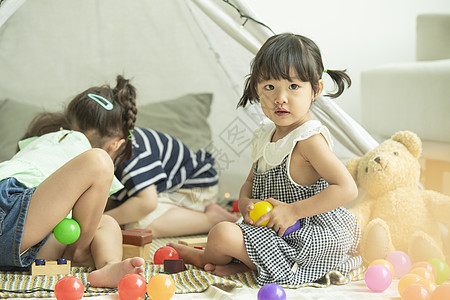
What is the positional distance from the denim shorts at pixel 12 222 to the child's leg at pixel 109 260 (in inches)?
6.0

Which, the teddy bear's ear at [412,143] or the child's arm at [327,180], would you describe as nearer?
the child's arm at [327,180]

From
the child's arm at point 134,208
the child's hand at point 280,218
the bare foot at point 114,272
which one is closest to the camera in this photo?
the bare foot at point 114,272

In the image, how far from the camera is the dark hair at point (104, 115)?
1.39 metres

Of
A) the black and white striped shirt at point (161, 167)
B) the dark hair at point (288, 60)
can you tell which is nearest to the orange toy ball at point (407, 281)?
the dark hair at point (288, 60)

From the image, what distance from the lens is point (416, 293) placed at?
96 cm

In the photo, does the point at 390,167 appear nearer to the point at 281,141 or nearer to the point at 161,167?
the point at 281,141

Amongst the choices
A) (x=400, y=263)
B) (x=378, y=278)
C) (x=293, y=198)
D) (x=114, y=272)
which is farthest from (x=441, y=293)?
(x=114, y=272)

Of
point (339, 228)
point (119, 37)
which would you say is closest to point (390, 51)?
point (119, 37)

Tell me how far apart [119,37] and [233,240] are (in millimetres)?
1194

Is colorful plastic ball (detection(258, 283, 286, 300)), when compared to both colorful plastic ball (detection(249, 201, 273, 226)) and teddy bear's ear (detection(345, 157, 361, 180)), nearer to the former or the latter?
colorful plastic ball (detection(249, 201, 273, 226))

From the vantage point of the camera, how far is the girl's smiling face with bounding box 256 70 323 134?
3.82 feet

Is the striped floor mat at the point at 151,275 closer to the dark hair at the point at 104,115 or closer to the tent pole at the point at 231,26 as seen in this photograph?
the dark hair at the point at 104,115

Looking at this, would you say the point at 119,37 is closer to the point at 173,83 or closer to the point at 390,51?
the point at 173,83

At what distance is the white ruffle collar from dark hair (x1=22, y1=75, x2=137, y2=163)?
0.36 meters
